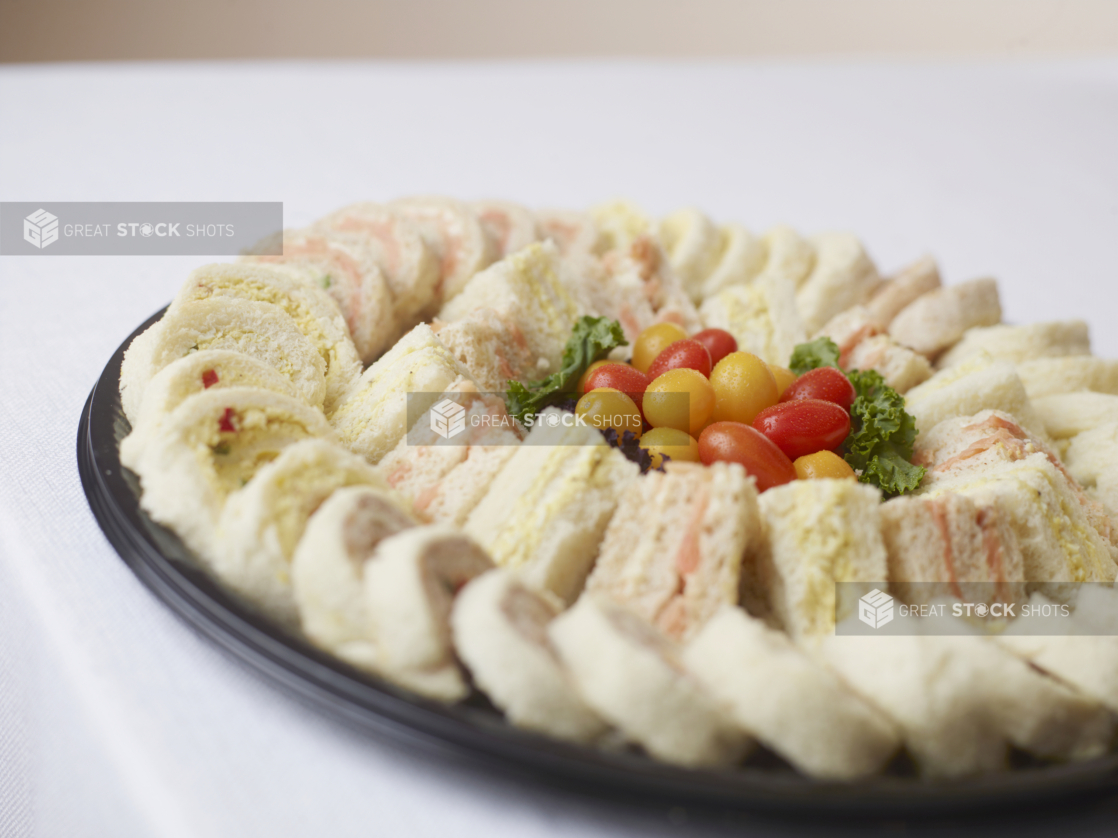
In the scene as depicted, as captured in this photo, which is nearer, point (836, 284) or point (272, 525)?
point (272, 525)

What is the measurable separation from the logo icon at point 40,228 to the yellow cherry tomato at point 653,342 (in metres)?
3.52

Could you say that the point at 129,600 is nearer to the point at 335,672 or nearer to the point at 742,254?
the point at 335,672

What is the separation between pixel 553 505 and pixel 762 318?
206 cm

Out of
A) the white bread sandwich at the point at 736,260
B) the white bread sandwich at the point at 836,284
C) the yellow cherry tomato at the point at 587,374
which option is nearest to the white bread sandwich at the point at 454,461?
the yellow cherry tomato at the point at 587,374

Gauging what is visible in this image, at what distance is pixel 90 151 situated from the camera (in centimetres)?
635

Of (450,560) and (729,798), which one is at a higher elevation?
(450,560)

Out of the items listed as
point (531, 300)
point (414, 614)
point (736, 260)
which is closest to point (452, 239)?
point (531, 300)

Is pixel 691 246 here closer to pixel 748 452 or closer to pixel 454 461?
pixel 748 452

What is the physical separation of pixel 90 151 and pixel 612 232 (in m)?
4.05

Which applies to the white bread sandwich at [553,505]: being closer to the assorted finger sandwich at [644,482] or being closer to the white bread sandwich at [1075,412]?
the assorted finger sandwich at [644,482]

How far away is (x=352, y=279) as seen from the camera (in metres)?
3.84

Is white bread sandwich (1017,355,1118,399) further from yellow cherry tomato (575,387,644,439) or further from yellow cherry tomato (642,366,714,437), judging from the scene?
yellow cherry tomato (575,387,644,439)

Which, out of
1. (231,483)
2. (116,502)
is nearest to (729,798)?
(231,483)

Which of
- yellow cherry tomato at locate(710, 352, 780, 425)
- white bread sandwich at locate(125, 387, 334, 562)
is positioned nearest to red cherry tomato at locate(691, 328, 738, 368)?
yellow cherry tomato at locate(710, 352, 780, 425)
